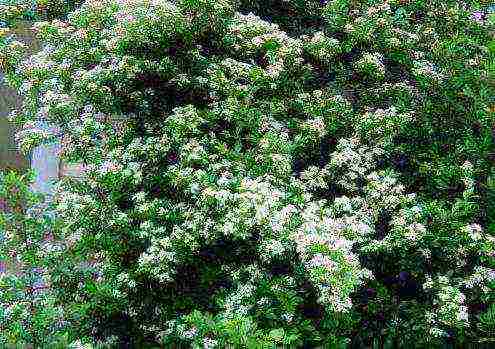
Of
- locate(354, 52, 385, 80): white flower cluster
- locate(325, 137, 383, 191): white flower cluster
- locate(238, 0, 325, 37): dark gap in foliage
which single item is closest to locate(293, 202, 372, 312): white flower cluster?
locate(325, 137, 383, 191): white flower cluster

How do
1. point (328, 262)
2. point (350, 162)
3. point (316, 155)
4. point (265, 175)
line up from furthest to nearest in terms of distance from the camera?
point (316, 155)
point (350, 162)
point (265, 175)
point (328, 262)

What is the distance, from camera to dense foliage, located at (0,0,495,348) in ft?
12.0

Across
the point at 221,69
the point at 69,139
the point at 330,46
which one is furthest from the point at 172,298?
the point at 330,46

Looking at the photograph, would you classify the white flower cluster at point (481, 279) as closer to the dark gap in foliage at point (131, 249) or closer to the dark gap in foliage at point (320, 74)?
the dark gap in foliage at point (131, 249)

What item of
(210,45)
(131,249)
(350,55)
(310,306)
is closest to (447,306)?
(310,306)

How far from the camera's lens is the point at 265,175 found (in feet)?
13.3

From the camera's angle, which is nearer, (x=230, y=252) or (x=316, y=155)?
(x=230, y=252)

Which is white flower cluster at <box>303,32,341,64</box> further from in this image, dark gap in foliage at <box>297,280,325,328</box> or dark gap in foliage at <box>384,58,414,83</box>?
dark gap in foliage at <box>297,280,325,328</box>

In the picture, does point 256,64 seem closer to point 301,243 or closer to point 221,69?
point 221,69

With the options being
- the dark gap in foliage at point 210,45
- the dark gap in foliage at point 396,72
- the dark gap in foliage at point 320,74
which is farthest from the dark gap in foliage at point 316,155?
the dark gap in foliage at point 210,45

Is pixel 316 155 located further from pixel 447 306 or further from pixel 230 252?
pixel 447 306

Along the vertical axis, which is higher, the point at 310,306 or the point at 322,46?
the point at 322,46

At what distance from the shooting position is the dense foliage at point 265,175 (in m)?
3.64

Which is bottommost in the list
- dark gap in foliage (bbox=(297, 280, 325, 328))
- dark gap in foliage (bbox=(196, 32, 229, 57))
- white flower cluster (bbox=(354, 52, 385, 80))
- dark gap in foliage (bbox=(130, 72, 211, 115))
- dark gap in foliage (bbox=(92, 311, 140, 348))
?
dark gap in foliage (bbox=(92, 311, 140, 348))
